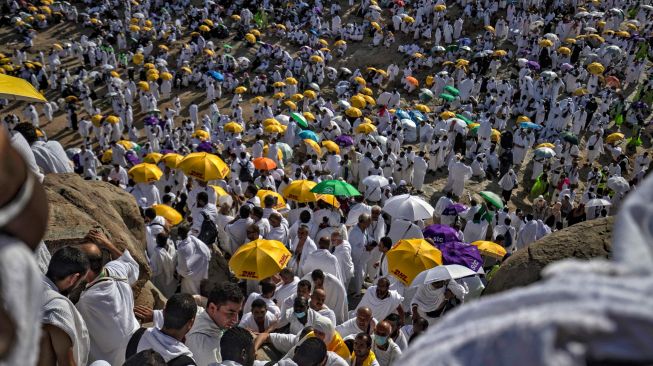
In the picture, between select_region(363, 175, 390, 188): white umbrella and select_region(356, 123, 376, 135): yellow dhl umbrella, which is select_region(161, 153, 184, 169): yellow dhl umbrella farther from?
select_region(356, 123, 376, 135): yellow dhl umbrella

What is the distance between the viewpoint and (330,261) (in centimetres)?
723

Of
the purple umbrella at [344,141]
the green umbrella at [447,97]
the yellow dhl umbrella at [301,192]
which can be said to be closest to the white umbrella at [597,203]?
the yellow dhl umbrella at [301,192]

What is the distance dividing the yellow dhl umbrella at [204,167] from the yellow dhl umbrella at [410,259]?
3895 millimetres

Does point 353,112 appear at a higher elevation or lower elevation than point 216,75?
higher

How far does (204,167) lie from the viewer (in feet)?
32.9

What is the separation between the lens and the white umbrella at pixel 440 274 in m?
6.39

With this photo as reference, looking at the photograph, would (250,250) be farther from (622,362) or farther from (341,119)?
(341,119)

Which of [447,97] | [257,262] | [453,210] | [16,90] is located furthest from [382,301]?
[447,97]

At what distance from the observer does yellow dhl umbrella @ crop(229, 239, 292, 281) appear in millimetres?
6617

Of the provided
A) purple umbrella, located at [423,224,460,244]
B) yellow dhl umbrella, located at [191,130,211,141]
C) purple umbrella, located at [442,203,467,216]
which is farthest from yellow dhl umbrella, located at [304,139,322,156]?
purple umbrella, located at [423,224,460,244]

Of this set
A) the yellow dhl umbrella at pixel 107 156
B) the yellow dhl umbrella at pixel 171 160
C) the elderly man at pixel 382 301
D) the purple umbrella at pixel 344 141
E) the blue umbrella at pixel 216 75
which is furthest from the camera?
the blue umbrella at pixel 216 75

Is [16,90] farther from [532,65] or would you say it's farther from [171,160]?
[532,65]

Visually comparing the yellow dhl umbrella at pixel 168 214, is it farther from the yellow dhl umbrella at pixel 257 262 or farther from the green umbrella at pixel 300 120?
the green umbrella at pixel 300 120

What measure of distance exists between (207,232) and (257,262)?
1.75 m
